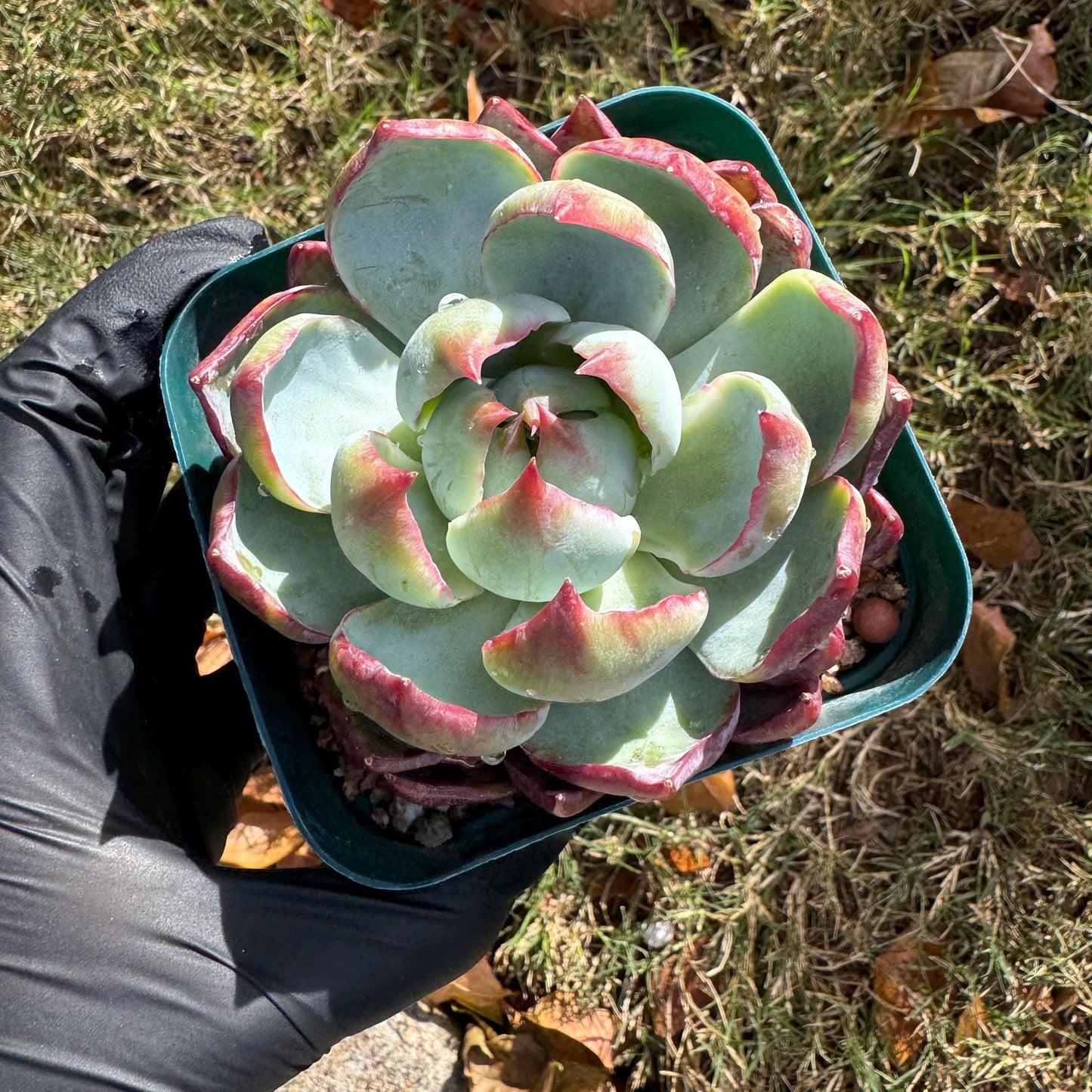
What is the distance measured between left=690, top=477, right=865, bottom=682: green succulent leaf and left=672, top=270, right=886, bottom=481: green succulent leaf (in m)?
0.04

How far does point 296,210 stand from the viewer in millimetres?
1876

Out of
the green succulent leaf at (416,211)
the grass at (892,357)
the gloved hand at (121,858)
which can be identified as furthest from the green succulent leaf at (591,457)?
the grass at (892,357)

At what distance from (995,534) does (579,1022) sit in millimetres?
1054

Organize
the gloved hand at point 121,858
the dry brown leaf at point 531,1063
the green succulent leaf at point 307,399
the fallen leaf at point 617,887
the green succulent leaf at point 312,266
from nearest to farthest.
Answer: the green succulent leaf at point 307,399 → the green succulent leaf at point 312,266 → the gloved hand at point 121,858 → the dry brown leaf at point 531,1063 → the fallen leaf at point 617,887

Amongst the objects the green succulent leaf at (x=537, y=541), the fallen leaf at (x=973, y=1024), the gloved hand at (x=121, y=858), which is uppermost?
the green succulent leaf at (x=537, y=541)

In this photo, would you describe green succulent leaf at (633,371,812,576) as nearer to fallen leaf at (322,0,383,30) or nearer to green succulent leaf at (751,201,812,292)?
green succulent leaf at (751,201,812,292)

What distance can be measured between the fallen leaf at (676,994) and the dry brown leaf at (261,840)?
643 millimetres

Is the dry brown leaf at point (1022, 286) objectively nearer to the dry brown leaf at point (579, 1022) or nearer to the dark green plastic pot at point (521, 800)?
the dark green plastic pot at point (521, 800)

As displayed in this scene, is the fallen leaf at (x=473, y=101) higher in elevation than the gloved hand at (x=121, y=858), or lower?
higher

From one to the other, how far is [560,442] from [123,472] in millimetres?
785

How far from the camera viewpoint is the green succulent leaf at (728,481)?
0.85 m

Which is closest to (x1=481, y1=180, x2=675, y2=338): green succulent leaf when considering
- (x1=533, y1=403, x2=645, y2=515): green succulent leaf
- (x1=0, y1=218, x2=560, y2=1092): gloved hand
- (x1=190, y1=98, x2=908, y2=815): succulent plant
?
(x1=190, y1=98, x2=908, y2=815): succulent plant

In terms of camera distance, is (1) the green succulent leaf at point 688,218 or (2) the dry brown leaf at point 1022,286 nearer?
(1) the green succulent leaf at point 688,218

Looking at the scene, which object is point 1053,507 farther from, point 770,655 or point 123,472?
point 123,472
